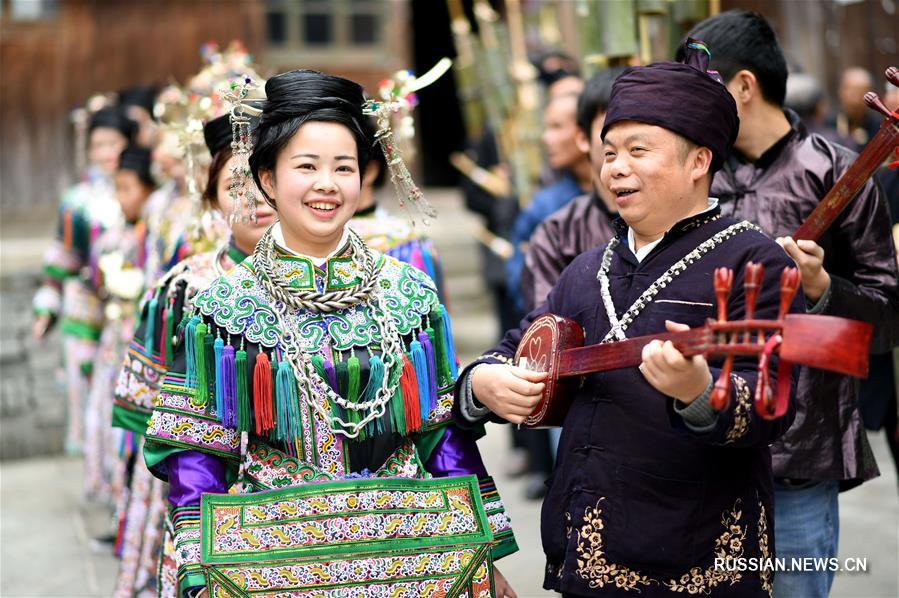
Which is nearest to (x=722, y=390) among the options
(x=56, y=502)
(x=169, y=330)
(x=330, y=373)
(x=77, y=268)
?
(x=330, y=373)

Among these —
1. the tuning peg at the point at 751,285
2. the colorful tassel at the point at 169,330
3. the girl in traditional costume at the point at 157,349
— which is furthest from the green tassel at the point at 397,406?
the colorful tassel at the point at 169,330

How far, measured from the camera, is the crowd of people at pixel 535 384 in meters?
2.43

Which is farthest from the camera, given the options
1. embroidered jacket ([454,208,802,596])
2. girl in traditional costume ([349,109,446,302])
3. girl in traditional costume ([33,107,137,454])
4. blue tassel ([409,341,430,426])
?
girl in traditional costume ([33,107,137,454])

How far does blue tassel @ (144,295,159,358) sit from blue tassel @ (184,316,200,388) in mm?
1202

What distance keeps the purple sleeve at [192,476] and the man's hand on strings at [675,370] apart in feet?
3.39

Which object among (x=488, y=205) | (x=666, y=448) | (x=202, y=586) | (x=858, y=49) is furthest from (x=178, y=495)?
(x=858, y=49)

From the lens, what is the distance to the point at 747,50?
3.16 m

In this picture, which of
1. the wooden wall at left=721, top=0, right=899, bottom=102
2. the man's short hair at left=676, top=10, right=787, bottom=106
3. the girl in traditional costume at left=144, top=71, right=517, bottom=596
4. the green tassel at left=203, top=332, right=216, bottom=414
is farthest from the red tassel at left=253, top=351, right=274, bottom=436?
the wooden wall at left=721, top=0, right=899, bottom=102

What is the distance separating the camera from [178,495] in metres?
2.64

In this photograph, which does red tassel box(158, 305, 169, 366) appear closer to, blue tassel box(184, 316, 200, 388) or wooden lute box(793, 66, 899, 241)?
blue tassel box(184, 316, 200, 388)

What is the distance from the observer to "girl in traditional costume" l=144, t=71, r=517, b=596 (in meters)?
2.53

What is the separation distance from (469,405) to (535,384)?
0.73 feet

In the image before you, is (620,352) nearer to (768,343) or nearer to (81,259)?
(768,343)

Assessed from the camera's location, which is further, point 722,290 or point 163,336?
point 163,336
